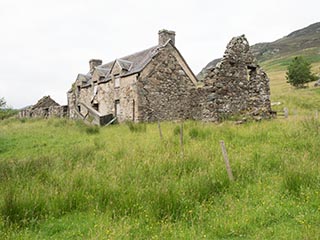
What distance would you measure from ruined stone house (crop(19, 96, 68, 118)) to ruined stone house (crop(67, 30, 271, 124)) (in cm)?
402

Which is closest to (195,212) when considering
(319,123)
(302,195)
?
(302,195)

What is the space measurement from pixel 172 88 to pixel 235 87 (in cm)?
757

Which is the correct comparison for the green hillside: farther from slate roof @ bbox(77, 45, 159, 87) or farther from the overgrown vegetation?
slate roof @ bbox(77, 45, 159, 87)

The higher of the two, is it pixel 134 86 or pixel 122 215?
pixel 134 86

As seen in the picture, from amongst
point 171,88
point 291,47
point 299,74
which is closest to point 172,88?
point 171,88

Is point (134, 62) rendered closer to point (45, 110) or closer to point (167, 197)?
point (45, 110)

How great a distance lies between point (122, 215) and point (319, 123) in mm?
9023

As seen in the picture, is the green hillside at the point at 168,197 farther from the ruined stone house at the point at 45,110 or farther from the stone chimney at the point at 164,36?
the ruined stone house at the point at 45,110

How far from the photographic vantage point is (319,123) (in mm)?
11359

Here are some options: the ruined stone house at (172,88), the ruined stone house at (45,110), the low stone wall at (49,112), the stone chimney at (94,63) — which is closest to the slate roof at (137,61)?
the ruined stone house at (172,88)

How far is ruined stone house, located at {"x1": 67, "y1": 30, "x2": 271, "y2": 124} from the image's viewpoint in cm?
1645

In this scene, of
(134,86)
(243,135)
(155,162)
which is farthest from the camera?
(134,86)

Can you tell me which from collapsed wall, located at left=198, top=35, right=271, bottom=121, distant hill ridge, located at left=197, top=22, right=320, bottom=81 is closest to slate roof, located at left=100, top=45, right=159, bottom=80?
collapsed wall, located at left=198, top=35, right=271, bottom=121

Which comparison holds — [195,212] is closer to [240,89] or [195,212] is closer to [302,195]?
[302,195]
